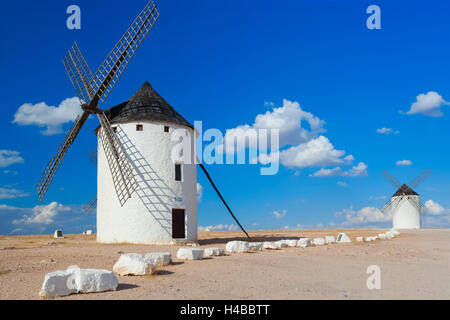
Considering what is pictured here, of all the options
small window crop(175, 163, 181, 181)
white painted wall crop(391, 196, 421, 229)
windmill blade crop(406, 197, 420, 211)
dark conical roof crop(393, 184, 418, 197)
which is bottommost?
white painted wall crop(391, 196, 421, 229)

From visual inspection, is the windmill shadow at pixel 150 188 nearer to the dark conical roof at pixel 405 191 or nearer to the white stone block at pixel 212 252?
the white stone block at pixel 212 252

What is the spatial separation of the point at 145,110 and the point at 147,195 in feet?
14.9

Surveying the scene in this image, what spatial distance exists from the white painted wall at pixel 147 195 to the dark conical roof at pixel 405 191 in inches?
1087

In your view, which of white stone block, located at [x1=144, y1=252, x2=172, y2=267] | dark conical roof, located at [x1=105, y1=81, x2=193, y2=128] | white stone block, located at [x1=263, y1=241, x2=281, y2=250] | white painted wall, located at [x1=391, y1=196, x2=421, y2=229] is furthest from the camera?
white painted wall, located at [x1=391, y1=196, x2=421, y2=229]

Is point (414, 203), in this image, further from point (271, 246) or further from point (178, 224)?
point (178, 224)

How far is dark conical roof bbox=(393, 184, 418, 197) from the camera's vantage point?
40.2 metres

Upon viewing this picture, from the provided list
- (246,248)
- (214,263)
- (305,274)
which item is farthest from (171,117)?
(305,274)

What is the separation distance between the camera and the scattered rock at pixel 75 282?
22.6 ft

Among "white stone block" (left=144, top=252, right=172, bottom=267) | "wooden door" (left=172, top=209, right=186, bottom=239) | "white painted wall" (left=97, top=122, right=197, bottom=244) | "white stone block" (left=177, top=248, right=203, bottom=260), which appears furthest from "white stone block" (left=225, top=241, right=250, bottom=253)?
Answer: "wooden door" (left=172, top=209, right=186, bottom=239)

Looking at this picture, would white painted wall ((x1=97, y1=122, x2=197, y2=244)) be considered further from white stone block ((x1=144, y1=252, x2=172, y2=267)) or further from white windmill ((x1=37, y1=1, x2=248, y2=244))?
white stone block ((x1=144, y1=252, x2=172, y2=267))

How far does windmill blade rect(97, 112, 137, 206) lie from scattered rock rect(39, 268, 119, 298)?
11850 mm

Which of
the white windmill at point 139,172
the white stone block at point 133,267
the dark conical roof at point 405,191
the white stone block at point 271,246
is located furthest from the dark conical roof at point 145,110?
the dark conical roof at point 405,191
